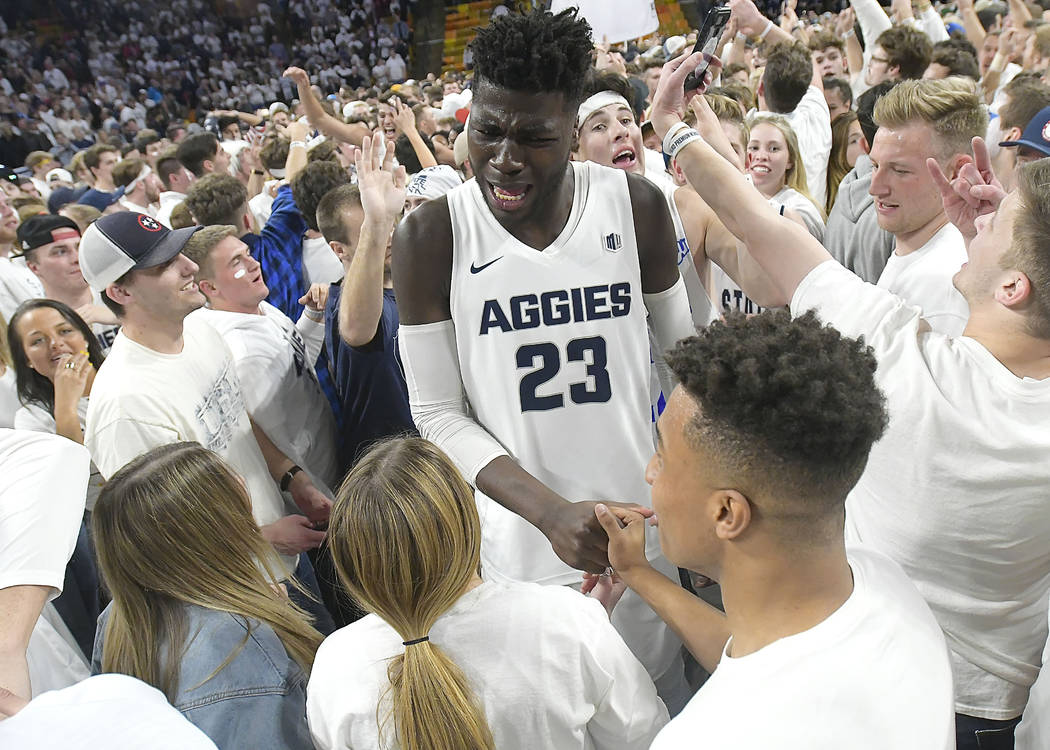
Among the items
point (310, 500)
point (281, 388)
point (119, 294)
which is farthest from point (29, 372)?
point (310, 500)

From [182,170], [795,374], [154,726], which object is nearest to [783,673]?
[795,374]

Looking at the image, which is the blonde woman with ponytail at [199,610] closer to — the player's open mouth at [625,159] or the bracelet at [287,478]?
the bracelet at [287,478]

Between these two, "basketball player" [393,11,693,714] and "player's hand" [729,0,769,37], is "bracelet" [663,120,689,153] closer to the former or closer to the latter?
"basketball player" [393,11,693,714]

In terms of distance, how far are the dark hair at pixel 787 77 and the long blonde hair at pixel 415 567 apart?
4.32 meters

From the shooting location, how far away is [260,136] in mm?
10086

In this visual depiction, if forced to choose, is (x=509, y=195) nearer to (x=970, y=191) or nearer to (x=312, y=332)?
(x=970, y=191)

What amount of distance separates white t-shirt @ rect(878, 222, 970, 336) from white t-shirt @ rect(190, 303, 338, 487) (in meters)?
2.12

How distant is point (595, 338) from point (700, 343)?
2.42ft

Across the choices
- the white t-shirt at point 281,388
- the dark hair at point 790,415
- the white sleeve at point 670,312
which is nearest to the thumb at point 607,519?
the dark hair at point 790,415

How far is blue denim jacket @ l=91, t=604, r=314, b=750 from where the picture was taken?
1685mm

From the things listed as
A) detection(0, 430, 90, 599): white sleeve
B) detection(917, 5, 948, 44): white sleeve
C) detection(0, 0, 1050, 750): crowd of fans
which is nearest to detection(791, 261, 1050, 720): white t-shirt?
detection(0, 0, 1050, 750): crowd of fans

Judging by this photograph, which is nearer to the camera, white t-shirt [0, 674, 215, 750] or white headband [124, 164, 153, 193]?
white t-shirt [0, 674, 215, 750]

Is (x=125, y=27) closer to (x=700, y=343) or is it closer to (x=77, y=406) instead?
(x=77, y=406)

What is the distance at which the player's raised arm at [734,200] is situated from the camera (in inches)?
74.5
